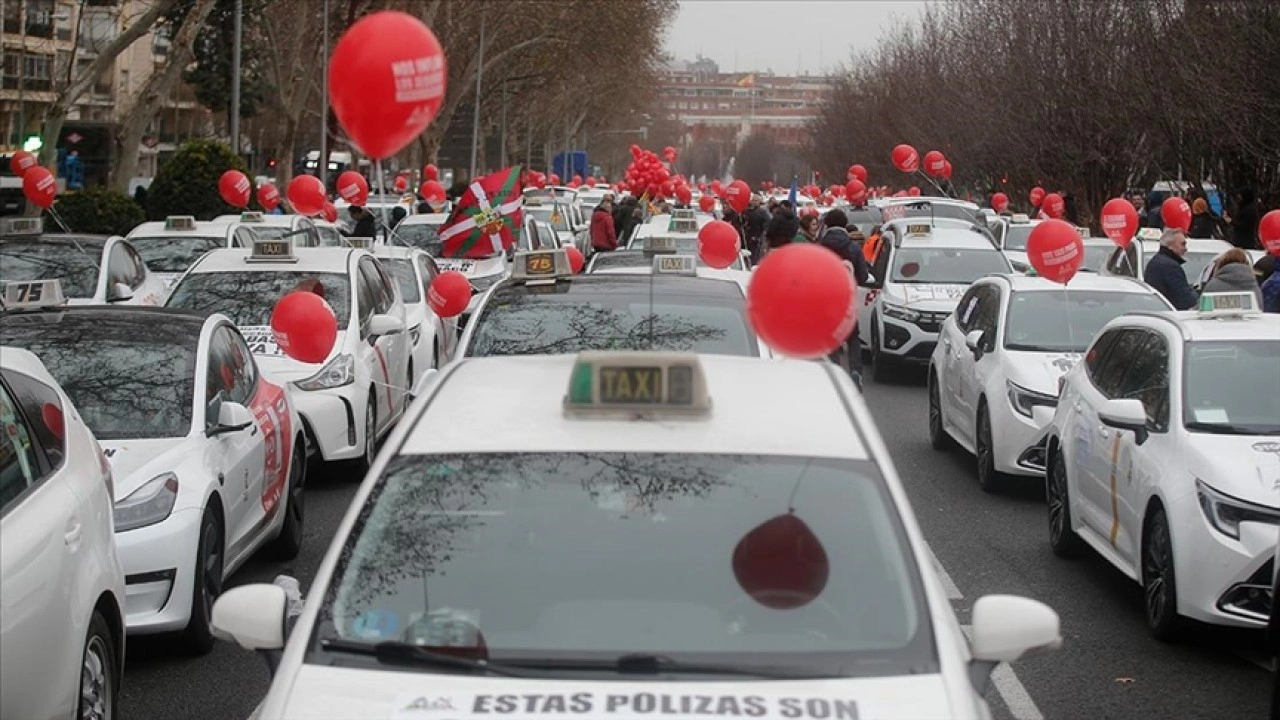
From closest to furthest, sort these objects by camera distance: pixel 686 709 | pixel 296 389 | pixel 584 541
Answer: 1. pixel 686 709
2. pixel 584 541
3. pixel 296 389

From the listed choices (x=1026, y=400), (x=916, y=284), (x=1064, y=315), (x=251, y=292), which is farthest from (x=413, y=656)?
(x=916, y=284)

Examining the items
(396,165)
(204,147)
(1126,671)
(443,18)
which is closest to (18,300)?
(1126,671)

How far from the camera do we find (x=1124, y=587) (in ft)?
32.8

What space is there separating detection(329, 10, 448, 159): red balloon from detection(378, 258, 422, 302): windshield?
11809 millimetres

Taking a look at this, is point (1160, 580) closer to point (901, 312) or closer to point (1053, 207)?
point (901, 312)

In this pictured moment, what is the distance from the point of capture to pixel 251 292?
546 inches

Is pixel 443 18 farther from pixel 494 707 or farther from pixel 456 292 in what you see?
pixel 494 707

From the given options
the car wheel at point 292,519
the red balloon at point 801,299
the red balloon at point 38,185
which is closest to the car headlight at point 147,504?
the car wheel at point 292,519

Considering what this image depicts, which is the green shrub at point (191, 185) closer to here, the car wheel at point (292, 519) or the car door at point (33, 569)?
the car wheel at point (292, 519)

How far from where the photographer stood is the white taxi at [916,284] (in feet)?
65.9

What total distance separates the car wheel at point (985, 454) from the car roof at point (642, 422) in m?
7.82

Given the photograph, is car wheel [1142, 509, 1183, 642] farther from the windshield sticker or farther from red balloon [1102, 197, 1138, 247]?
red balloon [1102, 197, 1138, 247]

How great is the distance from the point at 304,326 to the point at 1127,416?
4.51 meters

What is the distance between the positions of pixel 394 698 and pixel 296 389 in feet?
→ 29.3
